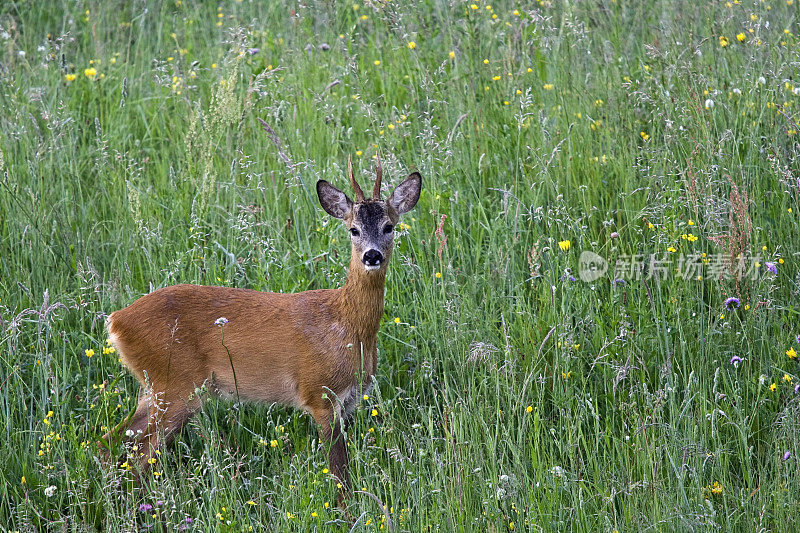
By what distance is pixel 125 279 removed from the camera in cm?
485

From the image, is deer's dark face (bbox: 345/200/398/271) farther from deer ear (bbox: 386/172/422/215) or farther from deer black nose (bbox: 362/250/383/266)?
deer ear (bbox: 386/172/422/215)

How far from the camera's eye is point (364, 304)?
4.35m

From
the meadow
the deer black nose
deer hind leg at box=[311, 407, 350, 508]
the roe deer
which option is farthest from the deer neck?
deer hind leg at box=[311, 407, 350, 508]

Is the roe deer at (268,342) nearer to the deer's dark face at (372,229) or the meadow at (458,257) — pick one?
the deer's dark face at (372,229)

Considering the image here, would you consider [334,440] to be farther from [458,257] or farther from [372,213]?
[458,257]

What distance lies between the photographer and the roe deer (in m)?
4.20

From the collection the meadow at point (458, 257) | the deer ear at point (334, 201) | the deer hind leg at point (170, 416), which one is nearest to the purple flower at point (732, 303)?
the meadow at point (458, 257)

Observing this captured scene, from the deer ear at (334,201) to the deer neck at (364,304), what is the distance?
0.31 meters

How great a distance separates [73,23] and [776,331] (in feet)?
19.2

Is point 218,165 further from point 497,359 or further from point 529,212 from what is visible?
point 497,359

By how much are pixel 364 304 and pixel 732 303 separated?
5.69 feet

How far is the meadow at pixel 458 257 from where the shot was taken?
3525mm

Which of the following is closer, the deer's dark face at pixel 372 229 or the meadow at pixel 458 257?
the meadow at pixel 458 257

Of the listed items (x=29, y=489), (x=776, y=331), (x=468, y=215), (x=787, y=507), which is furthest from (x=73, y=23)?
(x=787, y=507)
